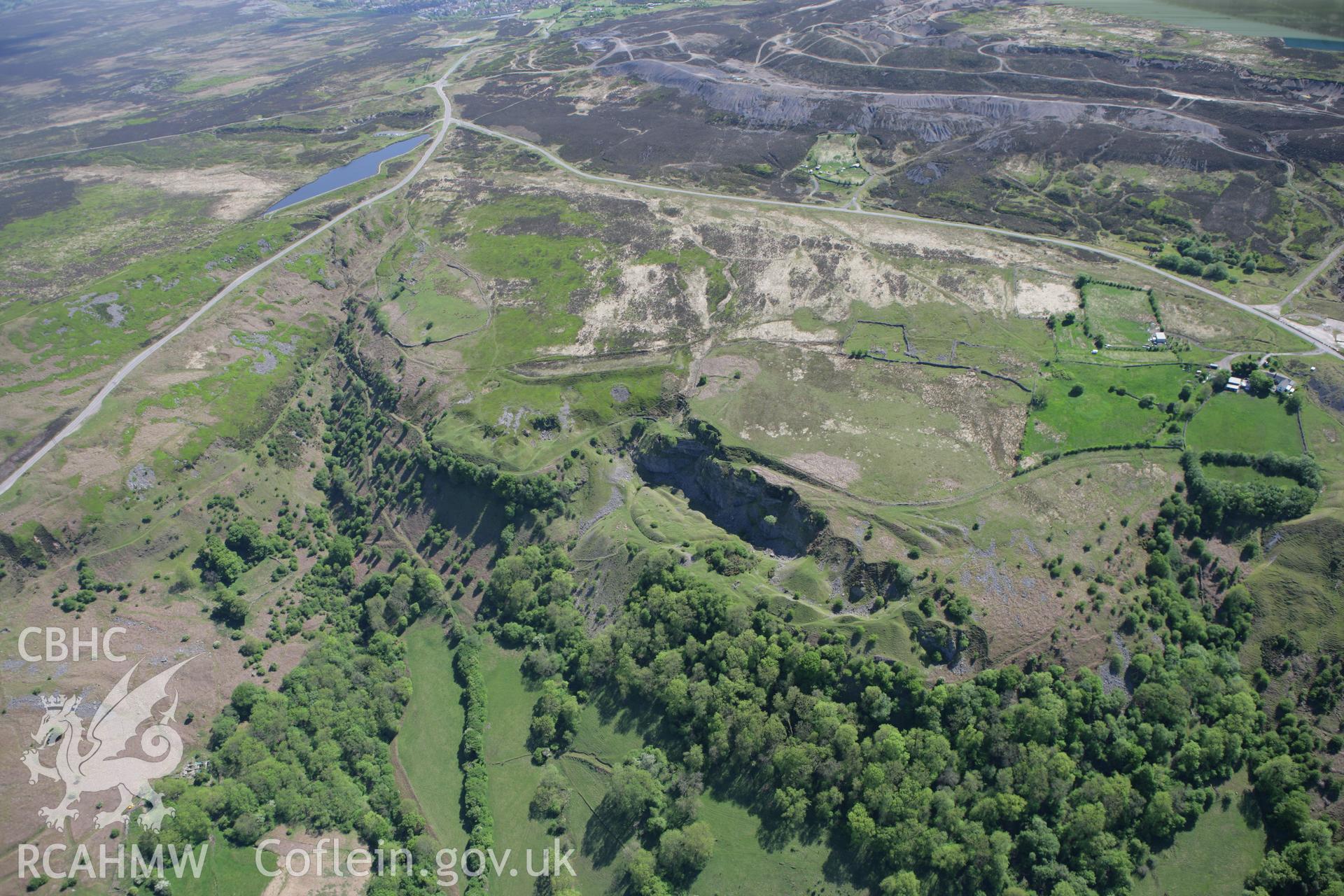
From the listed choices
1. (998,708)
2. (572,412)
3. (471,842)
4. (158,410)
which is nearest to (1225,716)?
(998,708)

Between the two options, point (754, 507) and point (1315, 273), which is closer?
point (754, 507)

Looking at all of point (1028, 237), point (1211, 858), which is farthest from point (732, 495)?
point (1028, 237)

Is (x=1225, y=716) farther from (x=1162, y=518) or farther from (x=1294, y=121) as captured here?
(x=1294, y=121)

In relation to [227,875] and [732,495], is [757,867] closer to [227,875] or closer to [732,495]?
[732,495]

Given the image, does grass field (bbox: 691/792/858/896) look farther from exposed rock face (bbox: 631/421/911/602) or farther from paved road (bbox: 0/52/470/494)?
paved road (bbox: 0/52/470/494)

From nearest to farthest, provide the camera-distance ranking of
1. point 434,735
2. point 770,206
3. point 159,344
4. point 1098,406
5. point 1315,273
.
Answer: point 434,735 < point 1098,406 < point 1315,273 < point 159,344 < point 770,206

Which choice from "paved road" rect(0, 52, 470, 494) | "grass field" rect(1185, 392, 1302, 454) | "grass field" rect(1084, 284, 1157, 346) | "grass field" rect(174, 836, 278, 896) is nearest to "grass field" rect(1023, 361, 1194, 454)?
"grass field" rect(1185, 392, 1302, 454)

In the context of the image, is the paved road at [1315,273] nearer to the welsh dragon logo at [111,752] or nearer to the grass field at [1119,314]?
the grass field at [1119,314]
